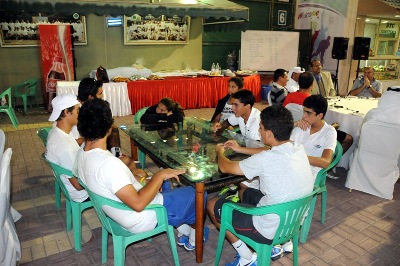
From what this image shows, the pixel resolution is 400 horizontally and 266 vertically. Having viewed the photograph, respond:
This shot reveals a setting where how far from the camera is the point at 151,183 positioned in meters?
1.98

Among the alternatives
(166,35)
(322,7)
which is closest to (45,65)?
(166,35)

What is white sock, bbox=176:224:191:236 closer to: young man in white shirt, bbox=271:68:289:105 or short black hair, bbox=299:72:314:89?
short black hair, bbox=299:72:314:89

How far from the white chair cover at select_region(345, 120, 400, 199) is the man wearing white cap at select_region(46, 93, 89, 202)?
2933mm

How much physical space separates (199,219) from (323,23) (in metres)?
9.21

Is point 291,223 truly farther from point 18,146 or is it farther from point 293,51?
point 293,51

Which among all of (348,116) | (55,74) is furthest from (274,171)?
(55,74)

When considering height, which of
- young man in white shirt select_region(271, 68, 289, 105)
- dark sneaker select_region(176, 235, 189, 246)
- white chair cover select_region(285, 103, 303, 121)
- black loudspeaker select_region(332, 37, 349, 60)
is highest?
black loudspeaker select_region(332, 37, 349, 60)

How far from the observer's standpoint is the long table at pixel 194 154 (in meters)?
2.22

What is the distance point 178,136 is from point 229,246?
1.12m

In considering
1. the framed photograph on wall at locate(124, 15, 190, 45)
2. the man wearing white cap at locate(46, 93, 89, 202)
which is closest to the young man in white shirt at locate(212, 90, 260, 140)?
the man wearing white cap at locate(46, 93, 89, 202)

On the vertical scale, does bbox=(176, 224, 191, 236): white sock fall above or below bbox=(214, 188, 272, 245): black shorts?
below

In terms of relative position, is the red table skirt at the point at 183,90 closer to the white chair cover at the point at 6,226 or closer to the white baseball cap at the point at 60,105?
the white baseball cap at the point at 60,105

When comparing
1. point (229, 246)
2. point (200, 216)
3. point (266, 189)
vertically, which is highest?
point (266, 189)

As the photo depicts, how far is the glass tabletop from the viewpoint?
7.60 ft
